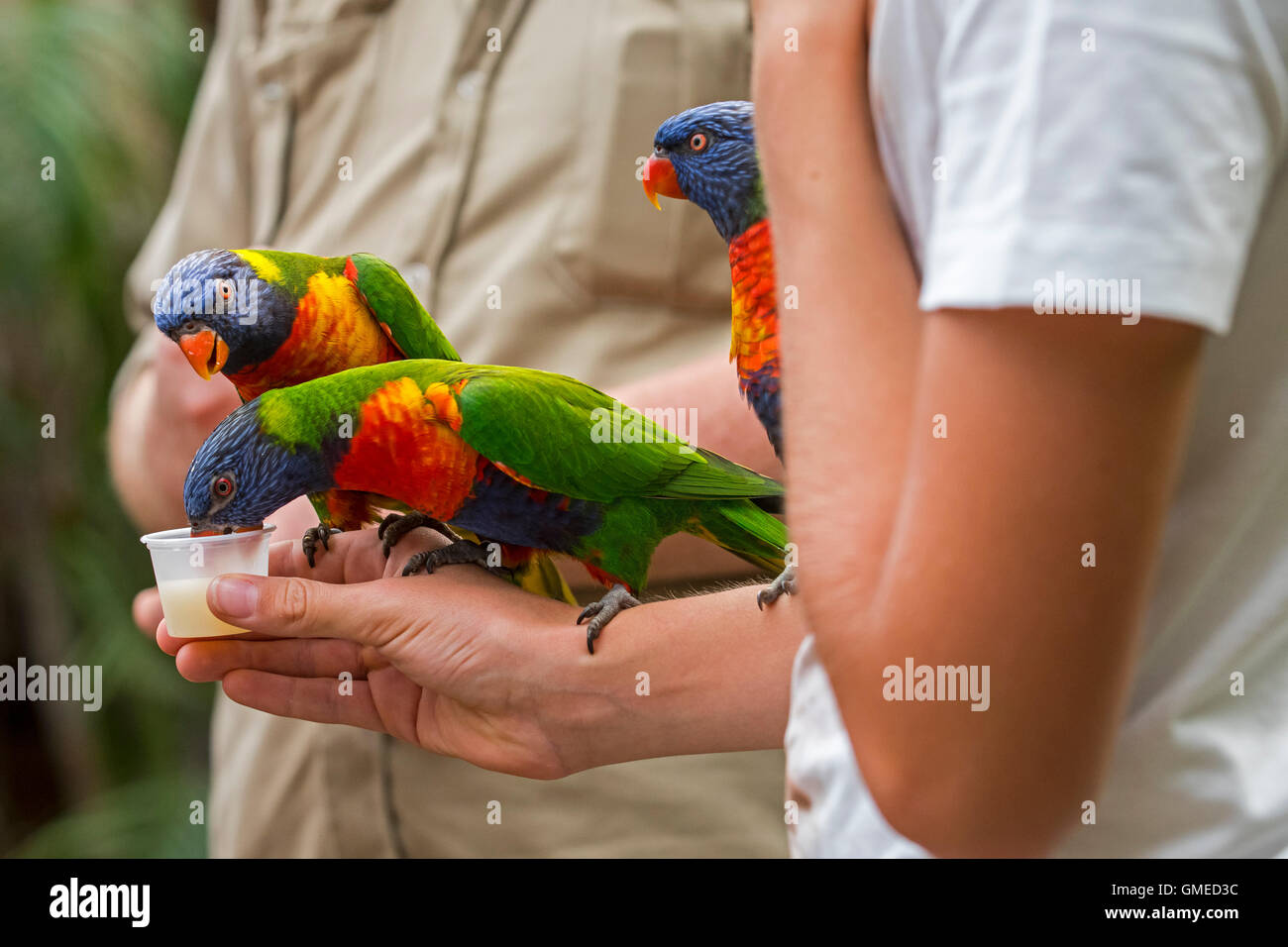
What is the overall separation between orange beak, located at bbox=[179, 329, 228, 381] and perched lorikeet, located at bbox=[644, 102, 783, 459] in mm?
242

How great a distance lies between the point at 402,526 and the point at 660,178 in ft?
0.97

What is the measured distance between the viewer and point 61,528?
62.3 inches

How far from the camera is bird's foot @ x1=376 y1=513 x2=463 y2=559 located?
62cm

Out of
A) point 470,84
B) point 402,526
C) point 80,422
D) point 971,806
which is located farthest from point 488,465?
point 80,422

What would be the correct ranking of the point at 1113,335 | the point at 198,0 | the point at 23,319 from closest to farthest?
1. the point at 1113,335
2. the point at 198,0
3. the point at 23,319

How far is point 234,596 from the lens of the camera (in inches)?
20.0

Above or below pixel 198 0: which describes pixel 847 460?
below

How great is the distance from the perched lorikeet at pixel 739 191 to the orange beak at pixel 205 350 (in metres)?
0.24

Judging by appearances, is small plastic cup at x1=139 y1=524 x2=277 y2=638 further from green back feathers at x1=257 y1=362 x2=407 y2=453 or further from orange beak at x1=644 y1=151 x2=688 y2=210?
orange beak at x1=644 y1=151 x2=688 y2=210

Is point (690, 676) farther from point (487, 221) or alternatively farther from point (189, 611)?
point (487, 221)

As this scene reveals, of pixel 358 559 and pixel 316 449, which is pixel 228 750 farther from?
pixel 316 449

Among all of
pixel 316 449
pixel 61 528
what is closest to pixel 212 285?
pixel 316 449

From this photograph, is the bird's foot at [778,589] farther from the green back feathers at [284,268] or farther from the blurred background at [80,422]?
the blurred background at [80,422]
